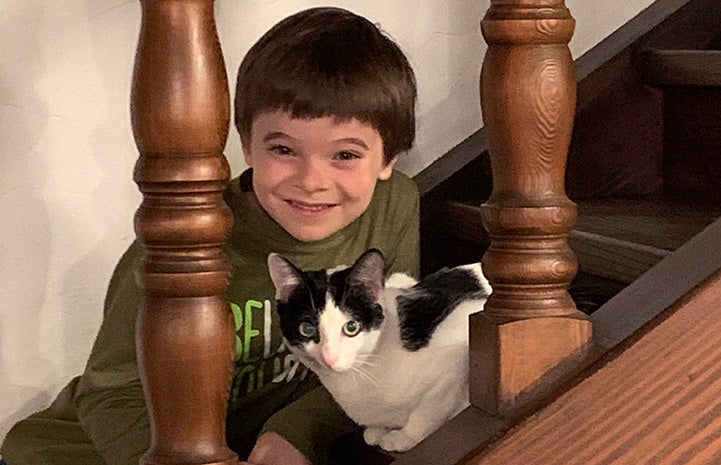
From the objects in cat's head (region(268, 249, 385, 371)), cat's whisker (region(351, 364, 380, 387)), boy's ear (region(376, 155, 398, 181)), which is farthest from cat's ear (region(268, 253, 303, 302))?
boy's ear (region(376, 155, 398, 181))

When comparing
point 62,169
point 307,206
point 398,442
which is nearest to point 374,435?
point 398,442

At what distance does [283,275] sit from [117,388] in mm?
258

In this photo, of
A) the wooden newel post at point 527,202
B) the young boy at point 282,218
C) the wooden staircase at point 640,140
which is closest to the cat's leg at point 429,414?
the young boy at point 282,218

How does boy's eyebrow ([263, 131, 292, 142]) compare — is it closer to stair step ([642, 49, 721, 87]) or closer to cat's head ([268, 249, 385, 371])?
cat's head ([268, 249, 385, 371])

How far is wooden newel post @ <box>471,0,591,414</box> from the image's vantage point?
818 mm

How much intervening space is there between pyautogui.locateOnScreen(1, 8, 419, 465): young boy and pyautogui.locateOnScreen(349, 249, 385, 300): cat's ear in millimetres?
135

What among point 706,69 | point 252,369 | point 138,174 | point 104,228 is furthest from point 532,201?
point 104,228

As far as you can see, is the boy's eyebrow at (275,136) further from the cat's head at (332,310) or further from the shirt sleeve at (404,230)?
the shirt sleeve at (404,230)

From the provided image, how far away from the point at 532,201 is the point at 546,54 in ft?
0.37

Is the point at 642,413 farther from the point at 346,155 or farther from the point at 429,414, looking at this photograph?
the point at 346,155

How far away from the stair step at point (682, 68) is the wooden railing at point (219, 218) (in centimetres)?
68

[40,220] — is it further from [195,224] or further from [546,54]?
[546,54]

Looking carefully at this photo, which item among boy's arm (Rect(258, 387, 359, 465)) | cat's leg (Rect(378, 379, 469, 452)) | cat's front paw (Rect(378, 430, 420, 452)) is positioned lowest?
boy's arm (Rect(258, 387, 359, 465))

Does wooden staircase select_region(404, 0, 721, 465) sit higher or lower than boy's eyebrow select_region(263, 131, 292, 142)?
lower
